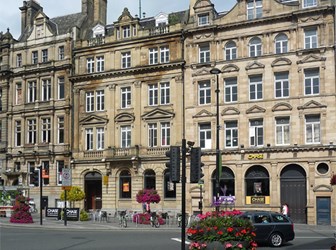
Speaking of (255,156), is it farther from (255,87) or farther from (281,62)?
(281,62)

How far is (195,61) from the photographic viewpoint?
45.0 metres

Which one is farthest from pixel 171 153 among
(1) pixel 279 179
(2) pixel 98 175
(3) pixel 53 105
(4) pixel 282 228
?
(3) pixel 53 105

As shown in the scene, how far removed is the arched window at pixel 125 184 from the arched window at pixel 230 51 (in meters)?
13.4

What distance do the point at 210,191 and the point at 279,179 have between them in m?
5.89

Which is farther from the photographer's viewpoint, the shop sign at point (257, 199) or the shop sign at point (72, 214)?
the shop sign at point (257, 199)

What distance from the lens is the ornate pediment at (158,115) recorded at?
45875 mm

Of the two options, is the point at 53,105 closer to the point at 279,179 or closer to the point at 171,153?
the point at 279,179

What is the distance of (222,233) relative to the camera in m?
13.9

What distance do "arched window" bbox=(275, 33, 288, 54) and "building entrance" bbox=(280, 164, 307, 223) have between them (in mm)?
8971

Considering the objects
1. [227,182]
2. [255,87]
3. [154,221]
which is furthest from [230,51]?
[154,221]

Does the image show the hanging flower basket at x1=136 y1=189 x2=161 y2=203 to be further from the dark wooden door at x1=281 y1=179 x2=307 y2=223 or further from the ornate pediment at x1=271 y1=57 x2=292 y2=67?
the ornate pediment at x1=271 y1=57 x2=292 y2=67

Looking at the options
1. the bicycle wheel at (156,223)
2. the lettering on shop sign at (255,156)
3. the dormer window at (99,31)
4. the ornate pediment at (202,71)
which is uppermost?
the dormer window at (99,31)

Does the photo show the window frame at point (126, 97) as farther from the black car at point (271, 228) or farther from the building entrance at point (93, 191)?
the black car at point (271, 228)

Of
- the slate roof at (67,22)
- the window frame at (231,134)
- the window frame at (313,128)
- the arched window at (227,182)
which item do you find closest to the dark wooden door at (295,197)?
the window frame at (313,128)
